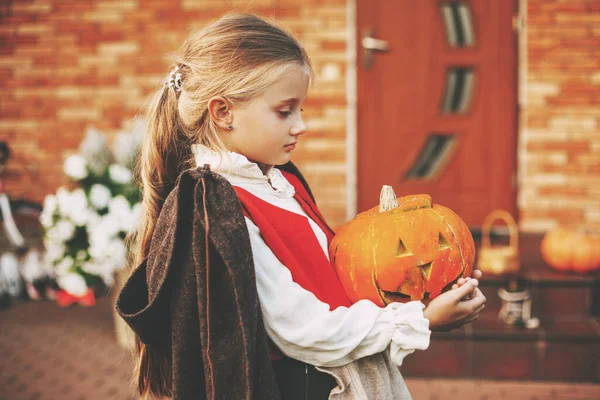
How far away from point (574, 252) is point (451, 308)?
9.97 feet

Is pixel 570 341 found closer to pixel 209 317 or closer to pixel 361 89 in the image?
pixel 361 89

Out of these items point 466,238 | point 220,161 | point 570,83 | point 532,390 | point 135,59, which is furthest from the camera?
point 135,59

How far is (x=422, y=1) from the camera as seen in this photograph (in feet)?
17.1

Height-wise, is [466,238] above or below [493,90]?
below

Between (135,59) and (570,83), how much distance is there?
367cm

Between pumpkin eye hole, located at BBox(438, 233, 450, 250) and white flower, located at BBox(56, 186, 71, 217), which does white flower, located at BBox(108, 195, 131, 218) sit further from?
pumpkin eye hole, located at BBox(438, 233, 450, 250)

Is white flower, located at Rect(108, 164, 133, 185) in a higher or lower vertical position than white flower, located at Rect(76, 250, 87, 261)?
higher

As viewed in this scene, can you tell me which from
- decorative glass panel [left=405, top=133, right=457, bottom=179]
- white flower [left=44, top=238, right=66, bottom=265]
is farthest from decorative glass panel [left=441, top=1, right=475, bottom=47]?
white flower [left=44, top=238, right=66, bottom=265]

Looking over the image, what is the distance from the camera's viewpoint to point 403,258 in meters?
1.66

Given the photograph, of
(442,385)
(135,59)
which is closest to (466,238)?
(442,385)

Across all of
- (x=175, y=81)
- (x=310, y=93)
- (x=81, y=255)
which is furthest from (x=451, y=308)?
(x=310, y=93)

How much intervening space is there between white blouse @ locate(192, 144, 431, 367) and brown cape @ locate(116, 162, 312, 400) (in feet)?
0.22

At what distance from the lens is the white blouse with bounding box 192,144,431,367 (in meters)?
1.47

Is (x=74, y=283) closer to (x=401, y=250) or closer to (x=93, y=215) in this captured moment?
(x=93, y=215)
